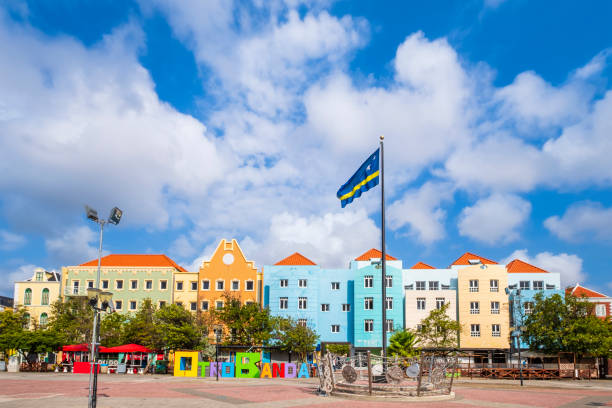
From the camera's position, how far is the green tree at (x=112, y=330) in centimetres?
5631

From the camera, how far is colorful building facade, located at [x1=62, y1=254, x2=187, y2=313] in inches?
2638

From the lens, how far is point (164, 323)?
53875 mm

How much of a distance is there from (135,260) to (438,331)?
39124 millimetres

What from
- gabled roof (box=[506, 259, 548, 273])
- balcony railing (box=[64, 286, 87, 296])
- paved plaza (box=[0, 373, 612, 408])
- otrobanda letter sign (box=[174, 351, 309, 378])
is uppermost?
gabled roof (box=[506, 259, 548, 273])

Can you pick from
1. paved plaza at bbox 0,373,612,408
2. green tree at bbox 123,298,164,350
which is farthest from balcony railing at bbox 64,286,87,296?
paved plaza at bbox 0,373,612,408

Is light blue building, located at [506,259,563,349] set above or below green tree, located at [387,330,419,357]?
above

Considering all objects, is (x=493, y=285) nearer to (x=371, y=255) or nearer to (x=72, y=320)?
(x=371, y=255)

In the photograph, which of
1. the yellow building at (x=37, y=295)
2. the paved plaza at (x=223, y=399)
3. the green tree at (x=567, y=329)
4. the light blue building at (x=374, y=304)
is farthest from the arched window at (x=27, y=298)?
the green tree at (x=567, y=329)

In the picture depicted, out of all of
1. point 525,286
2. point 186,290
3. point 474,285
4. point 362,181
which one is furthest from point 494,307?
point 362,181

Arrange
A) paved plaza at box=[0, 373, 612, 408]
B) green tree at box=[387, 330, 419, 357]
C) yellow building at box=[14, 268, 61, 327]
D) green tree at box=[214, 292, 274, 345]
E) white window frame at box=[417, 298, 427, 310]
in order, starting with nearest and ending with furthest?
paved plaza at box=[0, 373, 612, 408], green tree at box=[387, 330, 419, 357], green tree at box=[214, 292, 274, 345], white window frame at box=[417, 298, 427, 310], yellow building at box=[14, 268, 61, 327]

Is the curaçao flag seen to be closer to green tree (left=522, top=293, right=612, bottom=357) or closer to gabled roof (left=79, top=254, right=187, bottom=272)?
green tree (left=522, top=293, right=612, bottom=357)

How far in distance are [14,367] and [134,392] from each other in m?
31.4

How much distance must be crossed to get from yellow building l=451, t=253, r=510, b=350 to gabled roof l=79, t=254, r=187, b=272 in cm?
3607

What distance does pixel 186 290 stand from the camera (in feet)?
220
